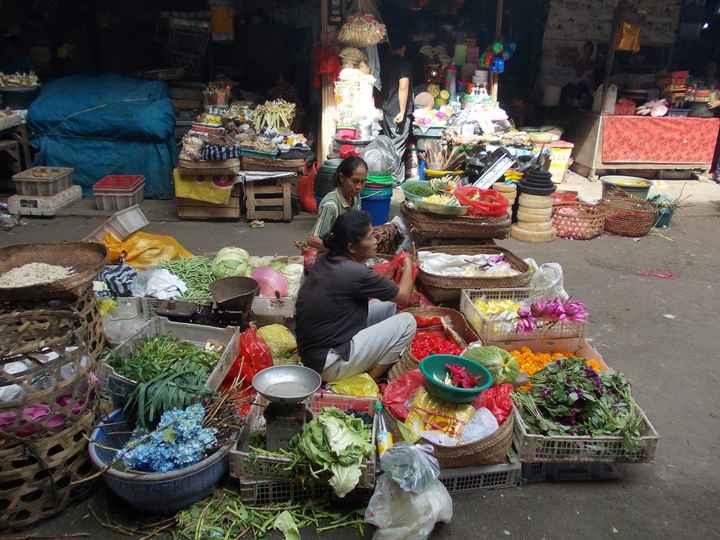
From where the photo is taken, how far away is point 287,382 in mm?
3447

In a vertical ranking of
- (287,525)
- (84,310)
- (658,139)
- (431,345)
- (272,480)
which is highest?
(658,139)

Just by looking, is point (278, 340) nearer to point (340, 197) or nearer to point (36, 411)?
point (340, 197)

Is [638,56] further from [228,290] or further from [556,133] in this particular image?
[228,290]

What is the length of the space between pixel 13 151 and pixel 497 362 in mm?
8183

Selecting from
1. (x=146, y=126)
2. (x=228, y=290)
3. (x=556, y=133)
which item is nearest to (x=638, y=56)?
(x=556, y=133)

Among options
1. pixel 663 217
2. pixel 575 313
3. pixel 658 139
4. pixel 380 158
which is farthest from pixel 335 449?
pixel 658 139

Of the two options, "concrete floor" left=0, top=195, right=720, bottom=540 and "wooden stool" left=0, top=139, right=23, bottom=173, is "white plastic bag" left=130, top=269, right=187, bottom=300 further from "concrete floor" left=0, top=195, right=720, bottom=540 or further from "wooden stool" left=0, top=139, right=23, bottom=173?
"wooden stool" left=0, top=139, right=23, bottom=173

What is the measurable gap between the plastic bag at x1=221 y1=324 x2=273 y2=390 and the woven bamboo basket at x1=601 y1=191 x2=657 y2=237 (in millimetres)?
5853

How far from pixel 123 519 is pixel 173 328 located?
1568 millimetres

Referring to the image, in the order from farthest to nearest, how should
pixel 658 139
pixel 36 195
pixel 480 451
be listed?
pixel 658 139 → pixel 36 195 → pixel 480 451

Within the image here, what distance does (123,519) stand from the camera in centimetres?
315

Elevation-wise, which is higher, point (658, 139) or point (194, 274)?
point (658, 139)

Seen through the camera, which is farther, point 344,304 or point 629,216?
point 629,216

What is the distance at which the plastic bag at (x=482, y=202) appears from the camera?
18.7 feet
